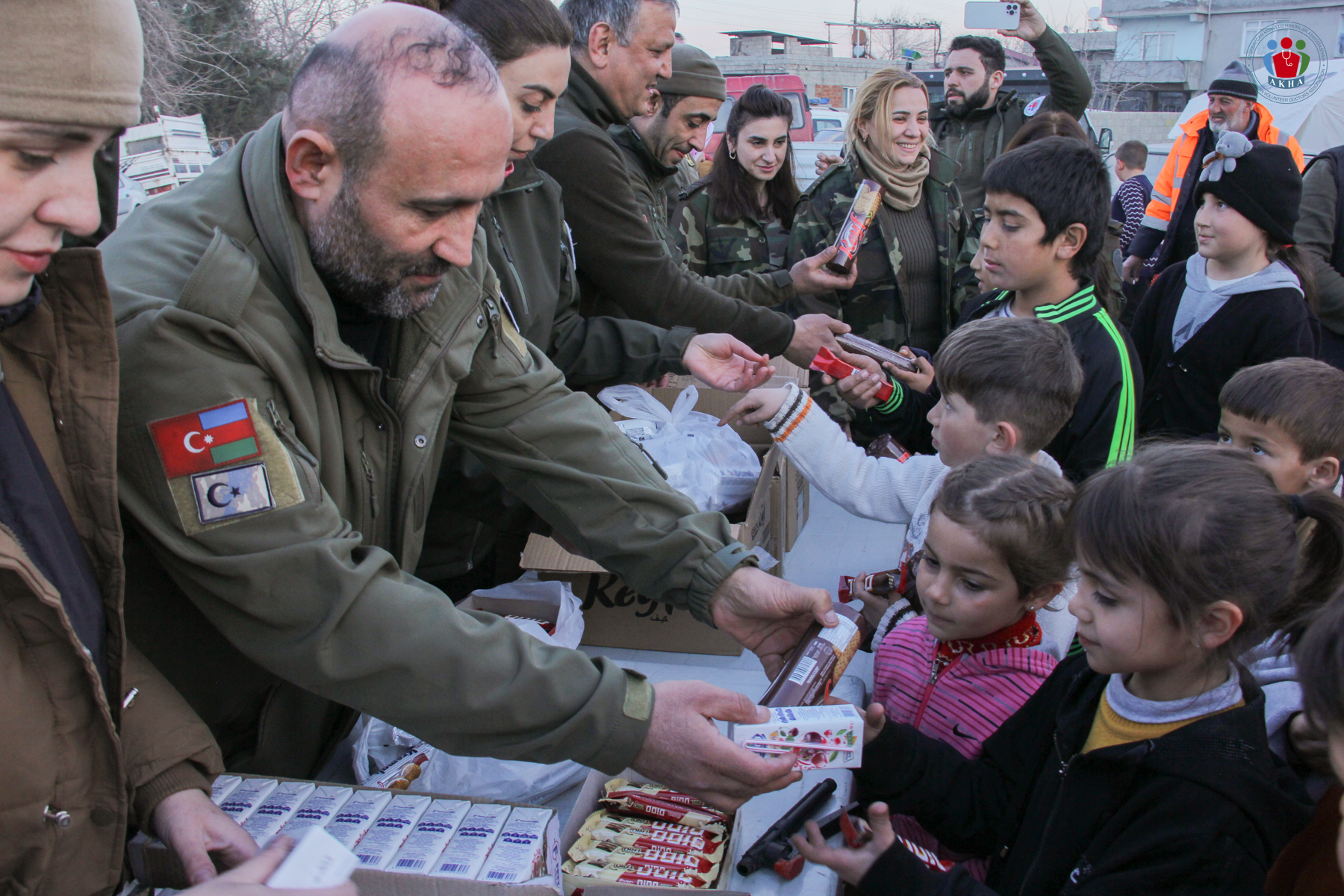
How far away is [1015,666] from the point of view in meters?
1.77

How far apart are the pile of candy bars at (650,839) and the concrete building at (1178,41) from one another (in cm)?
3457

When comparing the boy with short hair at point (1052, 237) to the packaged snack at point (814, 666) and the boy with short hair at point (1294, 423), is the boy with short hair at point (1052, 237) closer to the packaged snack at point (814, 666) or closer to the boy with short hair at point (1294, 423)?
the boy with short hair at point (1294, 423)

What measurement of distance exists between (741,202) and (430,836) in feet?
13.4

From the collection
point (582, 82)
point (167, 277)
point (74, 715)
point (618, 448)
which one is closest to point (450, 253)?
point (167, 277)

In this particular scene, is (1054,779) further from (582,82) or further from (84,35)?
(582,82)

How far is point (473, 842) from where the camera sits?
1.23 m

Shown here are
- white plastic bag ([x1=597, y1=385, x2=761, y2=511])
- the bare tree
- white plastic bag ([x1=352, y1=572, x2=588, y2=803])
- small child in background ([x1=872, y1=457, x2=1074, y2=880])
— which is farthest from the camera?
the bare tree

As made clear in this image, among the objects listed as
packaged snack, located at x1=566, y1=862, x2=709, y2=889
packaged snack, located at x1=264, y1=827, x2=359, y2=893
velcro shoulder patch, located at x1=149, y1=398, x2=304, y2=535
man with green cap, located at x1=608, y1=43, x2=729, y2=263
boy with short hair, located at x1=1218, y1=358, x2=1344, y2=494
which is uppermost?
man with green cap, located at x1=608, y1=43, x2=729, y2=263

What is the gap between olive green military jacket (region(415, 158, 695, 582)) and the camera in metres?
2.19

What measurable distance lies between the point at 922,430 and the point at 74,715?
98.5 inches

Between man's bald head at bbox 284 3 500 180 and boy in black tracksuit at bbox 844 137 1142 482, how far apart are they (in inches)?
69.6

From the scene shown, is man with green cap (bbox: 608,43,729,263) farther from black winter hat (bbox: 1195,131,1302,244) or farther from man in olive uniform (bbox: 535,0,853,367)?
black winter hat (bbox: 1195,131,1302,244)

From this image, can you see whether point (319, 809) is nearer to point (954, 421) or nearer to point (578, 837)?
point (578, 837)

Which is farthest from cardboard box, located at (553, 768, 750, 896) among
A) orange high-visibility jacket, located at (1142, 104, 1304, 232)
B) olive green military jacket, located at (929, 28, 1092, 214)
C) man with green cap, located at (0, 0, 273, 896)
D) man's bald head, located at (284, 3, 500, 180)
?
orange high-visibility jacket, located at (1142, 104, 1304, 232)
